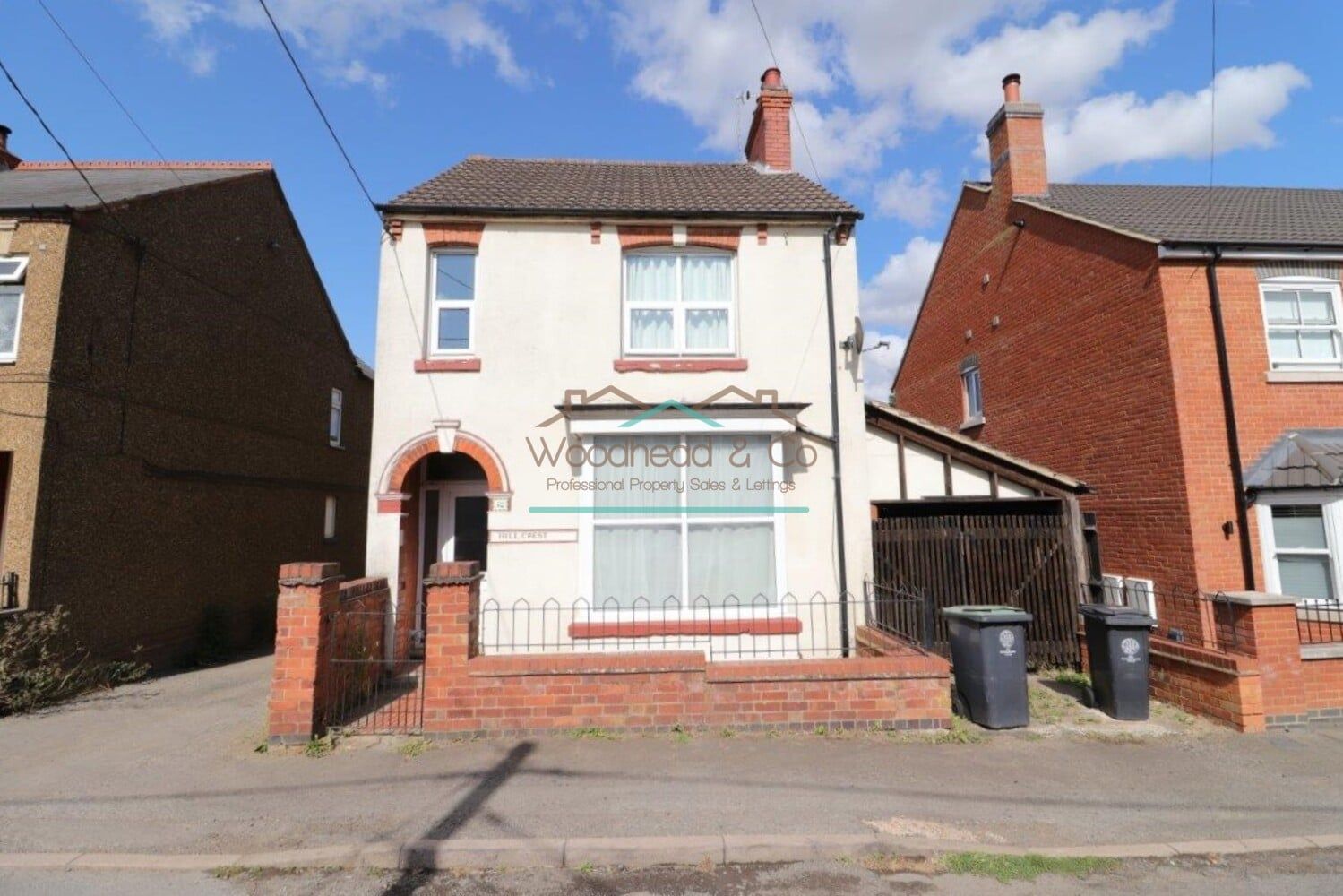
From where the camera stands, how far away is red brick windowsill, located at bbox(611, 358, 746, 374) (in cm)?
837

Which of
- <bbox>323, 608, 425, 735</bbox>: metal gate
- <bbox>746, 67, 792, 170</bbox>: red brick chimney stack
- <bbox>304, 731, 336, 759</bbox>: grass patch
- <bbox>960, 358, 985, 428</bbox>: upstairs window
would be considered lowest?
<bbox>304, 731, 336, 759</bbox>: grass patch

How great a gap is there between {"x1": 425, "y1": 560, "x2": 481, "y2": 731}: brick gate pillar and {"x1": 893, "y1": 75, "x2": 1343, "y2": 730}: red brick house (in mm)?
8499

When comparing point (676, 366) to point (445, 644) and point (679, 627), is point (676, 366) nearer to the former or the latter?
point (679, 627)

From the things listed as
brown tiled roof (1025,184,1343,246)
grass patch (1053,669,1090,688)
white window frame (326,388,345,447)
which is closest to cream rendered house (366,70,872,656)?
grass patch (1053,669,1090,688)

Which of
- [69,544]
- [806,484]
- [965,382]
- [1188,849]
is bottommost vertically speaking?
[1188,849]

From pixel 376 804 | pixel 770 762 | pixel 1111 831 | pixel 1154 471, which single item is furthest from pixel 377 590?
pixel 1154 471

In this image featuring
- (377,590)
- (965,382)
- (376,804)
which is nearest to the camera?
(376,804)

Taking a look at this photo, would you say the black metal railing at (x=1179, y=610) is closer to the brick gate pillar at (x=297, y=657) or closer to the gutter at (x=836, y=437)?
the gutter at (x=836, y=437)

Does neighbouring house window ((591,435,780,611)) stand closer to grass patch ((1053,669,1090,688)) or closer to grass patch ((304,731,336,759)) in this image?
grass patch ((304,731,336,759))

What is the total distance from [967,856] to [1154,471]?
23.5 ft

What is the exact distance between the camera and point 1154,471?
8898 mm

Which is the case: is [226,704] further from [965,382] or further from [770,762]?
[965,382]

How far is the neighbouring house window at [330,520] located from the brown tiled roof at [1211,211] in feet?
55.7
